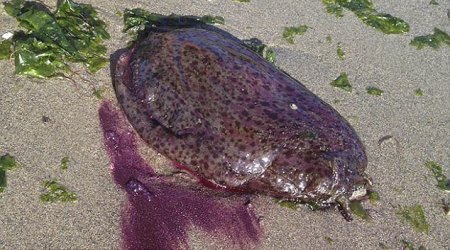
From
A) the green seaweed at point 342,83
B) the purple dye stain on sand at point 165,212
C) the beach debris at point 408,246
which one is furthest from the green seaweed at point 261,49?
the beach debris at point 408,246

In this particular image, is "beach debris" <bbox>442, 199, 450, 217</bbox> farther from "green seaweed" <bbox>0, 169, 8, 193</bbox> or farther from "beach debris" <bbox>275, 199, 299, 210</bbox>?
"green seaweed" <bbox>0, 169, 8, 193</bbox>

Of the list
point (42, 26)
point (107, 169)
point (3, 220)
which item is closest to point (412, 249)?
point (107, 169)

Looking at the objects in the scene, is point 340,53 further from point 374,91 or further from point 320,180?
point 320,180

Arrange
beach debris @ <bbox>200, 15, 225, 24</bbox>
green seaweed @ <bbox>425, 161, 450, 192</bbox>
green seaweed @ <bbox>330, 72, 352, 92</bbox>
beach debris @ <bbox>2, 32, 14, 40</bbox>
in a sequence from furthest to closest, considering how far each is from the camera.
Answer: beach debris @ <bbox>200, 15, 225, 24</bbox>, green seaweed @ <bbox>330, 72, 352, 92</bbox>, beach debris @ <bbox>2, 32, 14, 40</bbox>, green seaweed @ <bbox>425, 161, 450, 192</bbox>

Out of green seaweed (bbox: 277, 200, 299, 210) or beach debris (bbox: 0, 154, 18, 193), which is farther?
green seaweed (bbox: 277, 200, 299, 210)

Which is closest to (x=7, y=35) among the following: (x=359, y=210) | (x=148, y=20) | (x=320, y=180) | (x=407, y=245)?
(x=148, y=20)

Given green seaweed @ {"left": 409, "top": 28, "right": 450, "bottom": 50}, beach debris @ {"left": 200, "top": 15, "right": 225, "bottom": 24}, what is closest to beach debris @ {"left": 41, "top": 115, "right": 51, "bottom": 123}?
beach debris @ {"left": 200, "top": 15, "right": 225, "bottom": 24}

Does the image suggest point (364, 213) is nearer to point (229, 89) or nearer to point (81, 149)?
point (229, 89)
